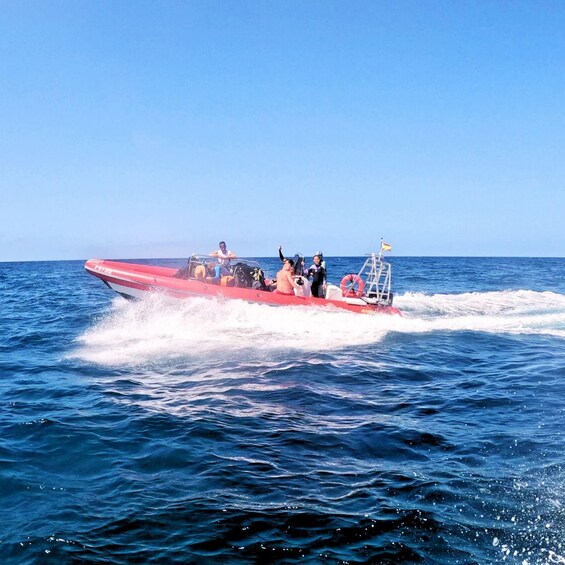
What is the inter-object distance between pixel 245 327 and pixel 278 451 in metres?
7.98

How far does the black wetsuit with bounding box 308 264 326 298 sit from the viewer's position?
15414mm

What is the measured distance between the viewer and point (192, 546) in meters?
3.91

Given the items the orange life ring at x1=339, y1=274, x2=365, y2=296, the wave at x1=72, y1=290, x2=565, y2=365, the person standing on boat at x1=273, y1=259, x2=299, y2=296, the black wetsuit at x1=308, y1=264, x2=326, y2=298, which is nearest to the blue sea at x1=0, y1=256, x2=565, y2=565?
the wave at x1=72, y1=290, x2=565, y2=365

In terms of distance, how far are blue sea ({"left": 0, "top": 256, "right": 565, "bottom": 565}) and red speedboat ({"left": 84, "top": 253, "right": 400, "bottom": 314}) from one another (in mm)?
2431

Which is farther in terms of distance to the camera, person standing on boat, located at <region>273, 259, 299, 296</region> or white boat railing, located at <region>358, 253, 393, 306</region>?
white boat railing, located at <region>358, 253, 393, 306</region>

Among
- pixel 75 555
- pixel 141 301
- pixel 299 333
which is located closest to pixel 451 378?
pixel 299 333

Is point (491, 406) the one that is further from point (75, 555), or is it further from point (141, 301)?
point (141, 301)

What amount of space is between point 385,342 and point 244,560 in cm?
952

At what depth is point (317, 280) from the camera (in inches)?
608

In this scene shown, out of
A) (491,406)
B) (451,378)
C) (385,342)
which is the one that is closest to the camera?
(491,406)

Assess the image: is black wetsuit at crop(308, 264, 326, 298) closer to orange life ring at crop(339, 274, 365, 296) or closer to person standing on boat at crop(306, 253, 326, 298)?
person standing on boat at crop(306, 253, 326, 298)

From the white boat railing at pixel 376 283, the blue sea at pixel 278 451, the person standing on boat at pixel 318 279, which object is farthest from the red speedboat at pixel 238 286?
the blue sea at pixel 278 451

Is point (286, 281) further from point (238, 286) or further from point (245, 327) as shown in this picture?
point (245, 327)

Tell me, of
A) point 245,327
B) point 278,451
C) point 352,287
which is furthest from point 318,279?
point 278,451
